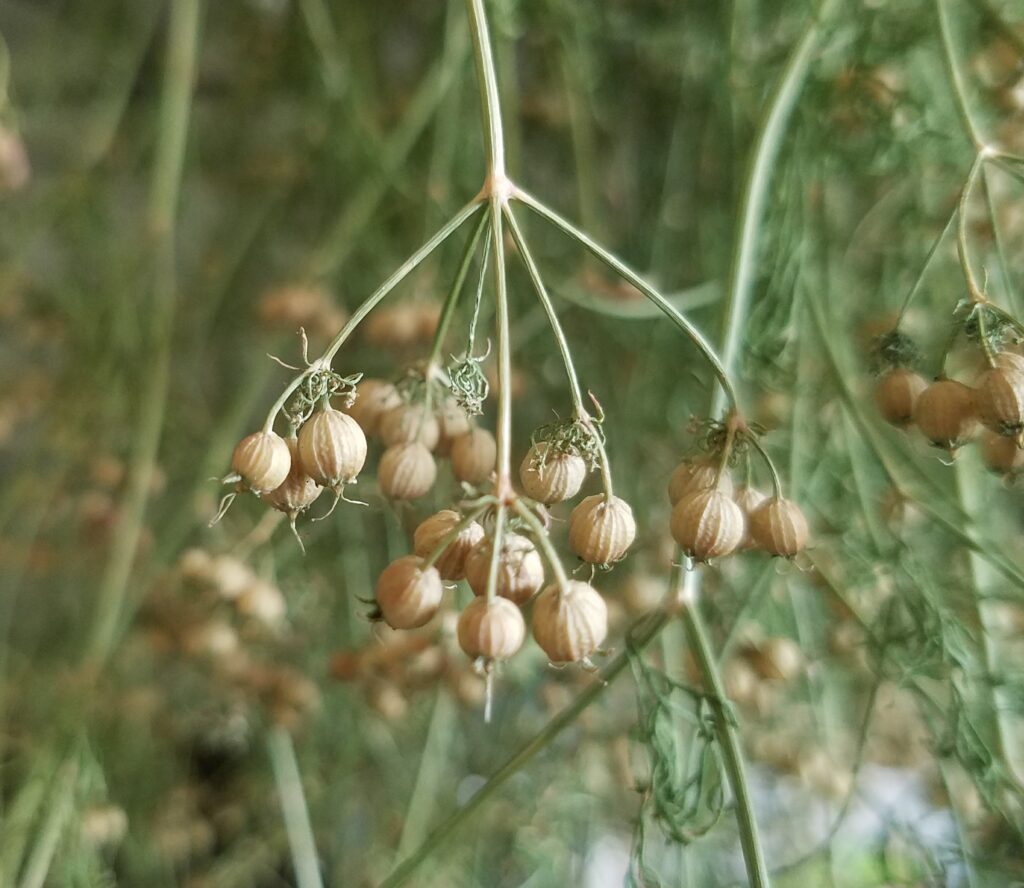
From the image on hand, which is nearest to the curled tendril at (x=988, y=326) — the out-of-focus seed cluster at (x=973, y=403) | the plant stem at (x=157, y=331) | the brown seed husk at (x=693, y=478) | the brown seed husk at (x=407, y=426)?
the out-of-focus seed cluster at (x=973, y=403)

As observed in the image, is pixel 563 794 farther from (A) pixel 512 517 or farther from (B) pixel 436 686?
(A) pixel 512 517

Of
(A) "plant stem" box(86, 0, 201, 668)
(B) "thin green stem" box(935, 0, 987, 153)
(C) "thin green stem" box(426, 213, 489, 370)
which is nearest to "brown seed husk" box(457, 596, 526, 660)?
(C) "thin green stem" box(426, 213, 489, 370)

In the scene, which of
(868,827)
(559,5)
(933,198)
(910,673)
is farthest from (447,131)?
(868,827)

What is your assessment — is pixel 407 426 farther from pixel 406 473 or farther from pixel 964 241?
pixel 964 241

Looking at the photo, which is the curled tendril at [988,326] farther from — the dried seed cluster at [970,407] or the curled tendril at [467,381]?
the curled tendril at [467,381]

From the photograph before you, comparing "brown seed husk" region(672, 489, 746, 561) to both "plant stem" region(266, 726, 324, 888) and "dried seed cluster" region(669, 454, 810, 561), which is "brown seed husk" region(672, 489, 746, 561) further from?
"plant stem" region(266, 726, 324, 888)

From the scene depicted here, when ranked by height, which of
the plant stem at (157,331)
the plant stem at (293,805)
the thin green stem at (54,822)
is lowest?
the plant stem at (293,805)
